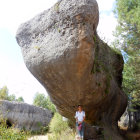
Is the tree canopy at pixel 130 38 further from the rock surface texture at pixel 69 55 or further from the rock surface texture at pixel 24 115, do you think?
the rock surface texture at pixel 24 115

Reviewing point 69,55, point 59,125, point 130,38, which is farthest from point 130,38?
point 59,125

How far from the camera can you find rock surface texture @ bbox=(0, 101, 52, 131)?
15906 millimetres

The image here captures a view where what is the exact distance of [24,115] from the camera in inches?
679

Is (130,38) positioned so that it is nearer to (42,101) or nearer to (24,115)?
(24,115)

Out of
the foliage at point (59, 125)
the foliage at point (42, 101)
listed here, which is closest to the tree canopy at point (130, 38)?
the foliage at point (59, 125)

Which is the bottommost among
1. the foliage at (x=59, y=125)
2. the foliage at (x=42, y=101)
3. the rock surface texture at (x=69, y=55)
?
the foliage at (x=59, y=125)

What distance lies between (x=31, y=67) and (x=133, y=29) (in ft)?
24.9

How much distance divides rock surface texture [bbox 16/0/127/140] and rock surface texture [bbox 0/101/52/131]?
909 cm

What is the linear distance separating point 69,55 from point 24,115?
43.4 feet

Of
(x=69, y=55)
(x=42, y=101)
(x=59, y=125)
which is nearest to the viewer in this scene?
(x=69, y=55)

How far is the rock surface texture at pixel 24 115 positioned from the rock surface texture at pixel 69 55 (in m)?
9.09

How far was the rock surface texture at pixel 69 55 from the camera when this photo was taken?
20.2ft

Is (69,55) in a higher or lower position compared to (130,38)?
lower

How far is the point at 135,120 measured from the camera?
15062mm
